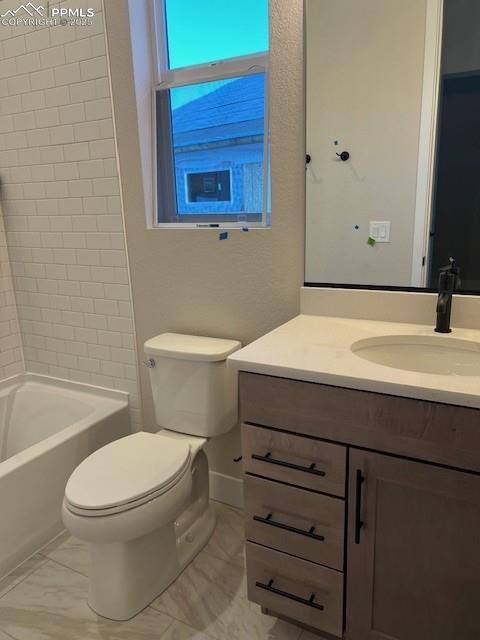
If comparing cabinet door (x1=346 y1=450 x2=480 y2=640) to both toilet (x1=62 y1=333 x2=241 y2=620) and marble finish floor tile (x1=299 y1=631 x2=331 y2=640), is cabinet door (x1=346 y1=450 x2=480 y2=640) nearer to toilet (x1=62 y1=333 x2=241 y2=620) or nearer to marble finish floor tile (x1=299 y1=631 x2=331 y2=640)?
marble finish floor tile (x1=299 y1=631 x2=331 y2=640)

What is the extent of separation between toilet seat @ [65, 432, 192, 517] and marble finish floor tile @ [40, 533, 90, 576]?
50 cm

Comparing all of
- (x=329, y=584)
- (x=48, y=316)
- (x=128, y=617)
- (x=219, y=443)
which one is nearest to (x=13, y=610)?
(x=128, y=617)

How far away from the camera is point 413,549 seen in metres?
1.16

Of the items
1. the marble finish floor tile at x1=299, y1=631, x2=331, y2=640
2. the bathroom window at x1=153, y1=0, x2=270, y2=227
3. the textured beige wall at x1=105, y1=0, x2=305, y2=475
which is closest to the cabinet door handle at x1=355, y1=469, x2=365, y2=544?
the marble finish floor tile at x1=299, y1=631, x2=331, y2=640

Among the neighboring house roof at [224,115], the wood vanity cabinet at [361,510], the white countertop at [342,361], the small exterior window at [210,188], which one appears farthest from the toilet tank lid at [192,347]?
the neighboring house roof at [224,115]

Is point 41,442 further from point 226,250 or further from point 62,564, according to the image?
point 226,250

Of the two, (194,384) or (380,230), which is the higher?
(380,230)

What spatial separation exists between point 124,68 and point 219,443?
1613 mm

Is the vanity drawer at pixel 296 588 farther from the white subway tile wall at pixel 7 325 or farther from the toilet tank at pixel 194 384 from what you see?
the white subway tile wall at pixel 7 325

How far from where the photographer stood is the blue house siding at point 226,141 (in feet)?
6.09

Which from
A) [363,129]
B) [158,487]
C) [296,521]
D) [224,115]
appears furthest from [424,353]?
[224,115]

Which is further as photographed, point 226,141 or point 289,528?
point 226,141

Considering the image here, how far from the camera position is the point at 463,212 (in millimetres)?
1446

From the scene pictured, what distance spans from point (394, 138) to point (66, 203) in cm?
148
